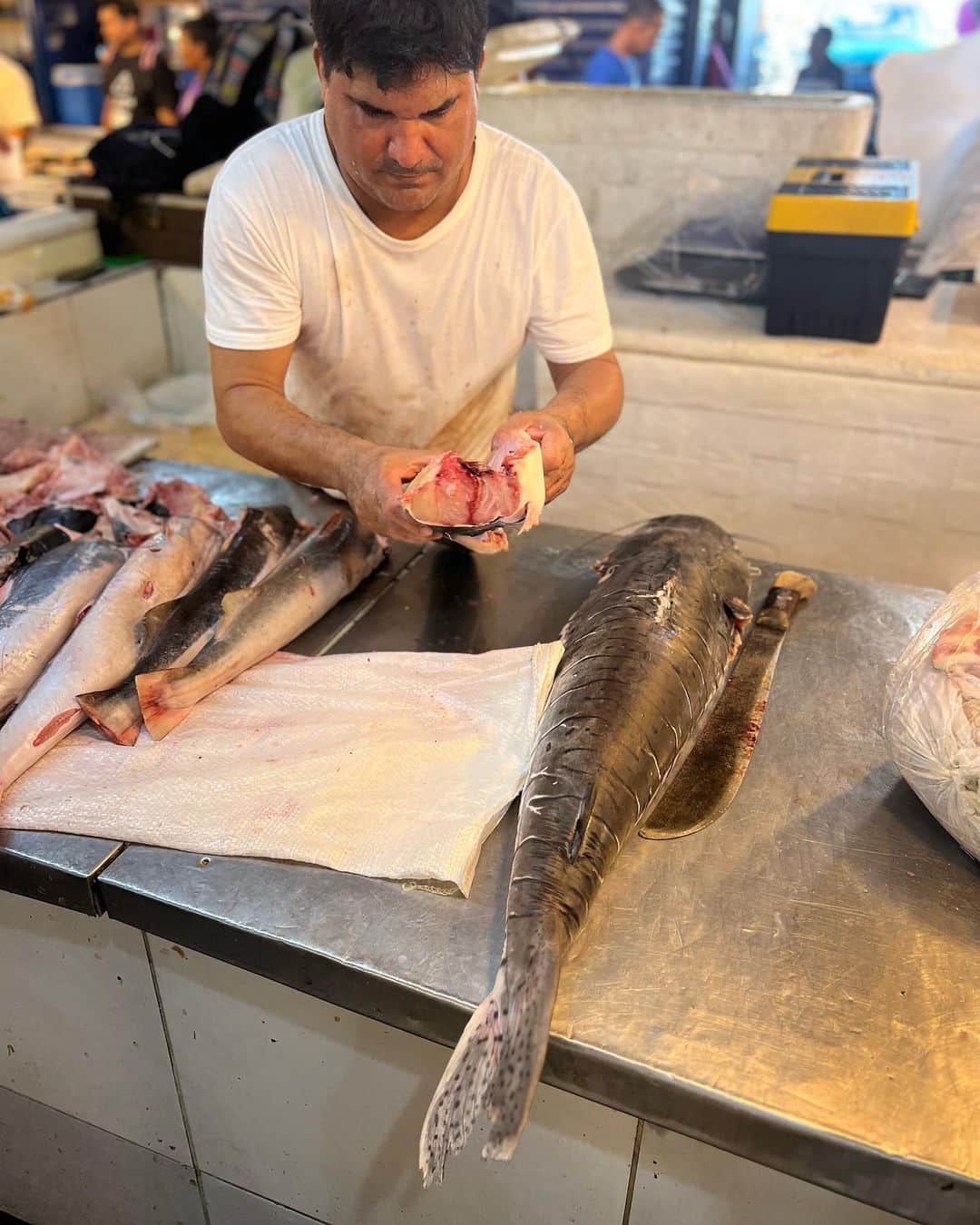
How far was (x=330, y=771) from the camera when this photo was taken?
5.14ft

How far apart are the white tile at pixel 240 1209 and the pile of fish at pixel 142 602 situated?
2.80 feet

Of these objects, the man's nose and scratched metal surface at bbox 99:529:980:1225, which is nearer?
scratched metal surface at bbox 99:529:980:1225

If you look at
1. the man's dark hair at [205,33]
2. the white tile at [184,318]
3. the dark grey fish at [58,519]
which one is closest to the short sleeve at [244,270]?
the dark grey fish at [58,519]

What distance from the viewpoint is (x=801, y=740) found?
1686mm

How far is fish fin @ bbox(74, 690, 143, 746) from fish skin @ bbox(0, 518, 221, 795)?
0.05 m

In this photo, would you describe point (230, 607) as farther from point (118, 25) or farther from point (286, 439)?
point (118, 25)

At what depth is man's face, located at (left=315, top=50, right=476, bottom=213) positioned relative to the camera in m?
1.71

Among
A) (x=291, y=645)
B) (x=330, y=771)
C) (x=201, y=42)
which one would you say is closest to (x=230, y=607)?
(x=291, y=645)

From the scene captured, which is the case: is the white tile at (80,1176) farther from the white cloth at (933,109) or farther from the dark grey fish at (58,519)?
the white cloth at (933,109)

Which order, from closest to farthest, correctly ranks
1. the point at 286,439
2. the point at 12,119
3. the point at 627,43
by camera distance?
1. the point at 286,439
2. the point at 627,43
3. the point at 12,119

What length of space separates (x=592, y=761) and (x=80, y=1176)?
1.45 meters

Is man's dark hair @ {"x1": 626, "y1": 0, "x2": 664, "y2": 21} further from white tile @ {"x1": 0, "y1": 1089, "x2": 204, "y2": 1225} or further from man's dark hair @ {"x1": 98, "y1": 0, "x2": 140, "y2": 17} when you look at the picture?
white tile @ {"x1": 0, "y1": 1089, "x2": 204, "y2": 1225}

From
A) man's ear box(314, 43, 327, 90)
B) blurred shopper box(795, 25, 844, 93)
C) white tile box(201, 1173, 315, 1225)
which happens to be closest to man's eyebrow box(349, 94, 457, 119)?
man's ear box(314, 43, 327, 90)

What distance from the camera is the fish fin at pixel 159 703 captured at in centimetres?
165
